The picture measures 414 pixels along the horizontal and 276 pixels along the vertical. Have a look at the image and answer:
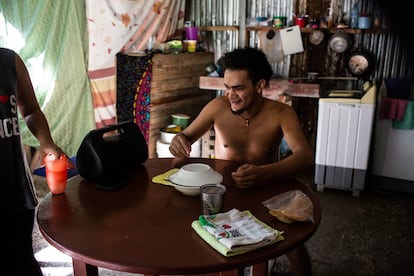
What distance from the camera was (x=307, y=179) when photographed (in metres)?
4.34

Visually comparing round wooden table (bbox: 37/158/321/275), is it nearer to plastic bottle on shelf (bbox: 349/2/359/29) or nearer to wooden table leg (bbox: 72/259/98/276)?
wooden table leg (bbox: 72/259/98/276)

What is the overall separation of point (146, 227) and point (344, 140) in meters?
2.82

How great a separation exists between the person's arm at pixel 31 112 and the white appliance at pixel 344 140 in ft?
8.73

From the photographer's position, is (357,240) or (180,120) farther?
(180,120)

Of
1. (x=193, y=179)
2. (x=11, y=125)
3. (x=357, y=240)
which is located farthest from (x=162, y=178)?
(x=357, y=240)

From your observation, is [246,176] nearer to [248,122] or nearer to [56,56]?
[248,122]

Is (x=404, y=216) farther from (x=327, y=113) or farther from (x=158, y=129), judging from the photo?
(x=158, y=129)

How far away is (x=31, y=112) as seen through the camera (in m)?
1.78

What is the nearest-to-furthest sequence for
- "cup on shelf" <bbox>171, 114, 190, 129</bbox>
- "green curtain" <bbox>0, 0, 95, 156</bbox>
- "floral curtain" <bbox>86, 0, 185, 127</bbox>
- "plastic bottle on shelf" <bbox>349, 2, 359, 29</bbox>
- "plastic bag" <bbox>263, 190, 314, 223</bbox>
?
"plastic bag" <bbox>263, 190, 314, 223</bbox>, "green curtain" <bbox>0, 0, 95, 156</bbox>, "floral curtain" <bbox>86, 0, 185, 127</bbox>, "plastic bottle on shelf" <bbox>349, 2, 359, 29</bbox>, "cup on shelf" <bbox>171, 114, 190, 129</bbox>

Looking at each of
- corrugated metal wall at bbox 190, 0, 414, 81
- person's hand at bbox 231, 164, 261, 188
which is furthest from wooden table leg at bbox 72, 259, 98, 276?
corrugated metal wall at bbox 190, 0, 414, 81

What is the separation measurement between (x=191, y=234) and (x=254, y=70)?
4.06 feet

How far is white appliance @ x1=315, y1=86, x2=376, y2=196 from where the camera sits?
144 inches

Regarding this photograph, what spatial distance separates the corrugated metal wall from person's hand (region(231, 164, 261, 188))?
2.99 meters

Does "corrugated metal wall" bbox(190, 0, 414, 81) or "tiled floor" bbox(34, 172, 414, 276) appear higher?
"corrugated metal wall" bbox(190, 0, 414, 81)
